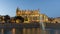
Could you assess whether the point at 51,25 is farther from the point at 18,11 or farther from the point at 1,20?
the point at 18,11

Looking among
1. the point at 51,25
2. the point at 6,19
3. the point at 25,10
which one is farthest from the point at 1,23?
the point at 25,10

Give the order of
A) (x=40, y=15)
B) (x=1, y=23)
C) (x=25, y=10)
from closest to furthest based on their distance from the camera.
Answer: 1. (x=1, y=23)
2. (x=40, y=15)
3. (x=25, y=10)

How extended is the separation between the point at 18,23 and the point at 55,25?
7.26 m

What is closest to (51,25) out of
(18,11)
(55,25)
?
(55,25)

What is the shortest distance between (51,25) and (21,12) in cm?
1859

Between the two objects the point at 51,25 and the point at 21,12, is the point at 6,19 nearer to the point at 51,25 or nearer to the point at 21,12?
the point at 51,25

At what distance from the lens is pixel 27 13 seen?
70.4m

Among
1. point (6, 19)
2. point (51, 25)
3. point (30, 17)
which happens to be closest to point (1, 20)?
point (6, 19)

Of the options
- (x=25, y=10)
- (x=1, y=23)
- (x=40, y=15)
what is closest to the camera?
(x=1, y=23)

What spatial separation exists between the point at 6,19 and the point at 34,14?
1701 centimetres

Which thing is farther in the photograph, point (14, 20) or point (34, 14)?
point (34, 14)

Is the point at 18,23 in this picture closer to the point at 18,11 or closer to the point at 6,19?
the point at 6,19

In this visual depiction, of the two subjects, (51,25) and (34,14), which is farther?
(34,14)

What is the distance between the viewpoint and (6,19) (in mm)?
53156
